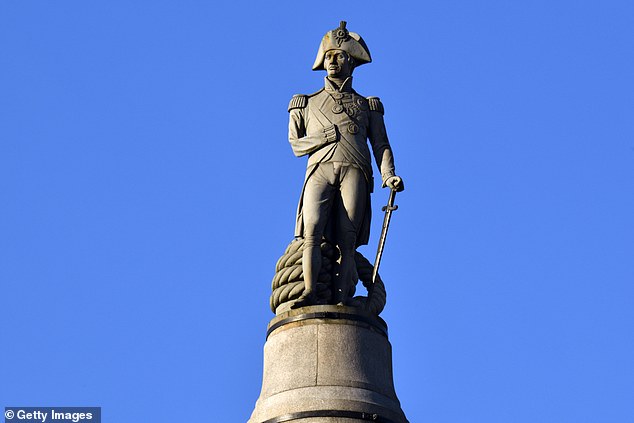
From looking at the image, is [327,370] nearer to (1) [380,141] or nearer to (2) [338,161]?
(2) [338,161]

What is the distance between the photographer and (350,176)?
732 inches

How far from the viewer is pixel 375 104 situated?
19422 millimetres

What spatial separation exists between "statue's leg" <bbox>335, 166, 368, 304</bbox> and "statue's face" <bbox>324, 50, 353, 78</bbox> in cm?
164

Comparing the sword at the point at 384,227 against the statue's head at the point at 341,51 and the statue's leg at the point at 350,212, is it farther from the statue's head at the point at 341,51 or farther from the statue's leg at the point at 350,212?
the statue's head at the point at 341,51

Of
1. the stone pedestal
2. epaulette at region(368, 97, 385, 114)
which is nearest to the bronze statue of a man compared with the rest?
epaulette at region(368, 97, 385, 114)

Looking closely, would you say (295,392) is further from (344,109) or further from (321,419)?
(344,109)

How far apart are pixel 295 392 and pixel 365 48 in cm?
537

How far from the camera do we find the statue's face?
19.6m

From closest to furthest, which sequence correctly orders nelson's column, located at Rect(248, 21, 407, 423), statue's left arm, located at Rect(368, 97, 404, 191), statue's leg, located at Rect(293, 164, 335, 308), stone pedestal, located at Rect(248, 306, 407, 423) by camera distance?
stone pedestal, located at Rect(248, 306, 407, 423) < nelson's column, located at Rect(248, 21, 407, 423) < statue's leg, located at Rect(293, 164, 335, 308) < statue's left arm, located at Rect(368, 97, 404, 191)

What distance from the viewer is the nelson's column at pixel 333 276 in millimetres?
16734

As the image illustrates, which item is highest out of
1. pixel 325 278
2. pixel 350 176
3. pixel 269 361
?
pixel 350 176

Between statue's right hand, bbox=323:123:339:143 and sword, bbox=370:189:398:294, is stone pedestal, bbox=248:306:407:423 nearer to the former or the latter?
sword, bbox=370:189:398:294

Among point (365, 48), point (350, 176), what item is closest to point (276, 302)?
point (350, 176)

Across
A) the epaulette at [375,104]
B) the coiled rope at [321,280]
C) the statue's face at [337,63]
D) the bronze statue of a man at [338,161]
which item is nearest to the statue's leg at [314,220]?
the bronze statue of a man at [338,161]
